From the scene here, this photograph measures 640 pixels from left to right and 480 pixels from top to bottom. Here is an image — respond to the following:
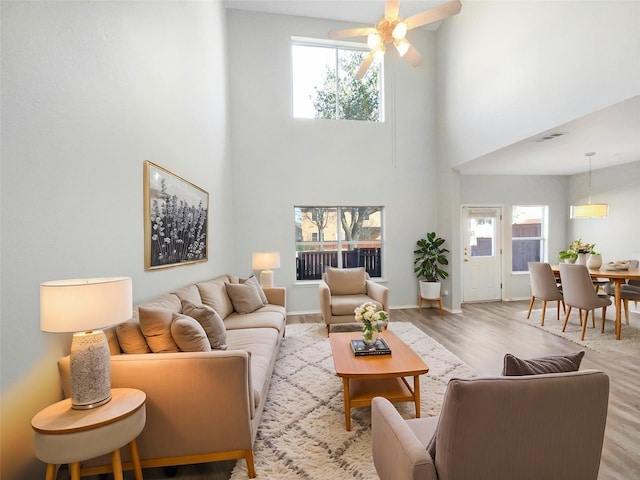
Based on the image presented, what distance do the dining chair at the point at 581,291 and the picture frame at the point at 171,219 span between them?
4.71 m

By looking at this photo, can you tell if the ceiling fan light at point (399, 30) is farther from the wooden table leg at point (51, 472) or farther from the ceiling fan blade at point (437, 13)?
the wooden table leg at point (51, 472)

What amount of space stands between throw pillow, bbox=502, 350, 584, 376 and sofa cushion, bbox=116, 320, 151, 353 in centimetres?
189

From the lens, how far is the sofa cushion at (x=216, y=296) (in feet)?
10.5

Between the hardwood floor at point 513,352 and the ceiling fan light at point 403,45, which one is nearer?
the hardwood floor at point 513,352

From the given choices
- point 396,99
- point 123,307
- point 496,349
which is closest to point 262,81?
point 396,99

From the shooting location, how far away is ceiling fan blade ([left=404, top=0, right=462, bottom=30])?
9.04 ft

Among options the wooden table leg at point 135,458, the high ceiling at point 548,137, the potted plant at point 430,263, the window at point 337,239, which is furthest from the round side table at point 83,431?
the potted plant at point 430,263

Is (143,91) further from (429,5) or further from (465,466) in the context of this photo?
(429,5)

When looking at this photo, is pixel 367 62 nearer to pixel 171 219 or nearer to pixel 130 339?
pixel 171 219

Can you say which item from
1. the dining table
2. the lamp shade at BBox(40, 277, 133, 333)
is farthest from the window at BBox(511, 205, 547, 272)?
the lamp shade at BBox(40, 277, 133, 333)

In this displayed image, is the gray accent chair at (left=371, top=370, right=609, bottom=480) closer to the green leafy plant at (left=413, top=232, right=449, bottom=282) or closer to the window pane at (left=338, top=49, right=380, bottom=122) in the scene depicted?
the green leafy plant at (left=413, top=232, right=449, bottom=282)

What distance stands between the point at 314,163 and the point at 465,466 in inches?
195

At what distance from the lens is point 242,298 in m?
3.65

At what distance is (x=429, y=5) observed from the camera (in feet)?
16.8
